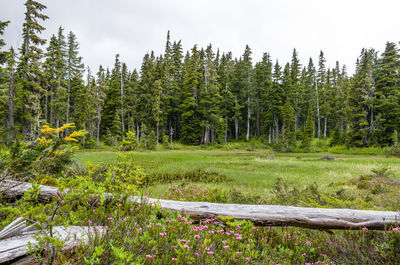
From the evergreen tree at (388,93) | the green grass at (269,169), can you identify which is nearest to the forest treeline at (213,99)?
the evergreen tree at (388,93)

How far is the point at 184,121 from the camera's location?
46344 millimetres

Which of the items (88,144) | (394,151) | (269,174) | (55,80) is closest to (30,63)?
(55,80)

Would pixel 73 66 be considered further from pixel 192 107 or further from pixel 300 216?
pixel 300 216

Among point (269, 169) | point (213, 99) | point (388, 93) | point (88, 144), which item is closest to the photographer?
point (269, 169)

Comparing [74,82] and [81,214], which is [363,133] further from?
[74,82]

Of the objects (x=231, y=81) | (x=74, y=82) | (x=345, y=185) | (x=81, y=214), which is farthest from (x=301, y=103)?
(x=81, y=214)

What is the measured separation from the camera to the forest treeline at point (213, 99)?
3412cm

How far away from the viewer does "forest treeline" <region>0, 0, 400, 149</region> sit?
1344 inches

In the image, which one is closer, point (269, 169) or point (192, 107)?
point (269, 169)

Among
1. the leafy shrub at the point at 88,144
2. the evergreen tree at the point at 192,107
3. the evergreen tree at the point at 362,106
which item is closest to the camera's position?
the evergreen tree at the point at 362,106

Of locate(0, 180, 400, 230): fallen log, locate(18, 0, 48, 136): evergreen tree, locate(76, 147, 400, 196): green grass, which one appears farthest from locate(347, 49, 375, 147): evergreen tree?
locate(18, 0, 48, 136): evergreen tree

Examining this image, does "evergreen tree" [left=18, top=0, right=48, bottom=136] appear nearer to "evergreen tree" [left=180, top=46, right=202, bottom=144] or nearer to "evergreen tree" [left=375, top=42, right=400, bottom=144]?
"evergreen tree" [left=180, top=46, right=202, bottom=144]

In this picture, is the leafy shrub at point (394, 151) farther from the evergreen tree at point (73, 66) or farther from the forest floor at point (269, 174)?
the evergreen tree at point (73, 66)

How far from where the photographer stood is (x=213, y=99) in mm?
43500
